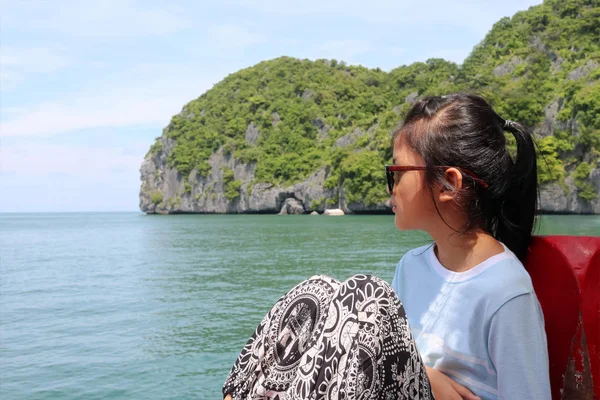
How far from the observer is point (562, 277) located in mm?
1414

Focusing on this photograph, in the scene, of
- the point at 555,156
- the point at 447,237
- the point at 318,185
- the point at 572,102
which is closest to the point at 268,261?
the point at 447,237

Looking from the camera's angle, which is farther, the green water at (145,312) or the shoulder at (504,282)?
the green water at (145,312)

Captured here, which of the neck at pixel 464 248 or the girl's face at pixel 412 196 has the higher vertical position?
the girl's face at pixel 412 196

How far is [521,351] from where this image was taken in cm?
125

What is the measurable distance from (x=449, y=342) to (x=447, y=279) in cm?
18

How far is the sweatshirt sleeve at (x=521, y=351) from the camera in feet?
4.11

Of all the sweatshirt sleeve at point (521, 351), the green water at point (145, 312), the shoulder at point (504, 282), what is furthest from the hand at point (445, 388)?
the green water at point (145, 312)

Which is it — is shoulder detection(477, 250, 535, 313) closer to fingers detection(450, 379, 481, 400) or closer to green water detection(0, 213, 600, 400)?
fingers detection(450, 379, 481, 400)

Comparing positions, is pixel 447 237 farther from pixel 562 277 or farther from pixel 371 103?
pixel 371 103

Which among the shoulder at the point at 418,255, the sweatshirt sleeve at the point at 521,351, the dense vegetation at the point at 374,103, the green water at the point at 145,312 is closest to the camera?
the sweatshirt sleeve at the point at 521,351

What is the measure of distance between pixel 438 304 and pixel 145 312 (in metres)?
9.82

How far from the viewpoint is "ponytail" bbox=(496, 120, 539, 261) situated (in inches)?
60.6

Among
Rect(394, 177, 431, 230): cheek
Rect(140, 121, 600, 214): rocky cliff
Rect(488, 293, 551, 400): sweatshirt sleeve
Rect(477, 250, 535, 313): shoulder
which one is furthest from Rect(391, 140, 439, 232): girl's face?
Rect(140, 121, 600, 214): rocky cliff

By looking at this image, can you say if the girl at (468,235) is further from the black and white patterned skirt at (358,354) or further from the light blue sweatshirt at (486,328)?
the black and white patterned skirt at (358,354)
